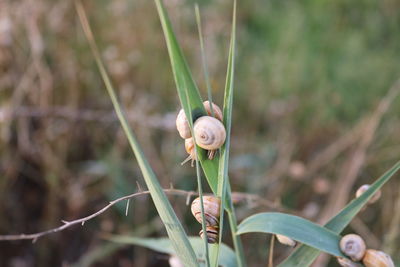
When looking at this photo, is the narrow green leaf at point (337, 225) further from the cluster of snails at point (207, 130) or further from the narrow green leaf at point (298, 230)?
the cluster of snails at point (207, 130)

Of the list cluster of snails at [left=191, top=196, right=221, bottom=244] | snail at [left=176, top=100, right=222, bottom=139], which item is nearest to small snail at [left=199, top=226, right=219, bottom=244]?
cluster of snails at [left=191, top=196, right=221, bottom=244]

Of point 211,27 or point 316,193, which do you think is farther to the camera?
point 211,27

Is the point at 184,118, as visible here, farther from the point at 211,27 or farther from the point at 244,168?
the point at 211,27

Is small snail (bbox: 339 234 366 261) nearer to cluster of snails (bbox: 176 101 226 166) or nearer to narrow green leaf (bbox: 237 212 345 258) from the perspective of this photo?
narrow green leaf (bbox: 237 212 345 258)

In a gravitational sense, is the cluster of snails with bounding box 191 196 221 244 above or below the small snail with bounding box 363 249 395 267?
above

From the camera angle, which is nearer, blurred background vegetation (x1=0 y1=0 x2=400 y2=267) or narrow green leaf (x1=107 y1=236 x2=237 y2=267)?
narrow green leaf (x1=107 y1=236 x2=237 y2=267)

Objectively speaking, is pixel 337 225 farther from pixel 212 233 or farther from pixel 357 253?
pixel 212 233

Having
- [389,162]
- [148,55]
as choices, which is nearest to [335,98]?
[389,162]
